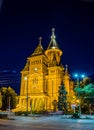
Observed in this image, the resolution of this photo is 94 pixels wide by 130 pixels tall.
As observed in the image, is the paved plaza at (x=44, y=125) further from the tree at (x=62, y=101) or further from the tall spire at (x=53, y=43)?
the tall spire at (x=53, y=43)

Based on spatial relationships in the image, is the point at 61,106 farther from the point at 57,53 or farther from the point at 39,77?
the point at 57,53

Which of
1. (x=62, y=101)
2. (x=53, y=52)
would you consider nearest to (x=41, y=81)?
(x=53, y=52)

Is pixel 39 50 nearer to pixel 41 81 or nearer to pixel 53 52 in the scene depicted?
pixel 53 52

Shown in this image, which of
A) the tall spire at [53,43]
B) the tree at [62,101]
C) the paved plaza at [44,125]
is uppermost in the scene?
the tall spire at [53,43]

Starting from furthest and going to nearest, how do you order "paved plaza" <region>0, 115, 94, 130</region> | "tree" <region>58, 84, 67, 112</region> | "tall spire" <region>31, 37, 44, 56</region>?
"tall spire" <region>31, 37, 44, 56</region> → "tree" <region>58, 84, 67, 112</region> → "paved plaza" <region>0, 115, 94, 130</region>

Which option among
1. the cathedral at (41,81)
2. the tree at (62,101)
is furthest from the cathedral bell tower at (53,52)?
the tree at (62,101)

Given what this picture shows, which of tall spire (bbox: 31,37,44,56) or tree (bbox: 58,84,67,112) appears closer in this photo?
tree (bbox: 58,84,67,112)

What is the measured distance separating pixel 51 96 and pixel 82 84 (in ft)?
57.6

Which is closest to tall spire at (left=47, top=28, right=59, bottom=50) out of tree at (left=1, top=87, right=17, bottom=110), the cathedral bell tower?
the cathedral bell tower

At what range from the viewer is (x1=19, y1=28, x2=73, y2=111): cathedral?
80.9 m

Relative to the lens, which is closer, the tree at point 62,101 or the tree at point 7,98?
the tree at point 62,101

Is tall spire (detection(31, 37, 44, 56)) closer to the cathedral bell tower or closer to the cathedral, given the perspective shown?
the cathedral

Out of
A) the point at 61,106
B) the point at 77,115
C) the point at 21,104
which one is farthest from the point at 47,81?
the point at 77,115

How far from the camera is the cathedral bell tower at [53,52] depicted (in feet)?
302
